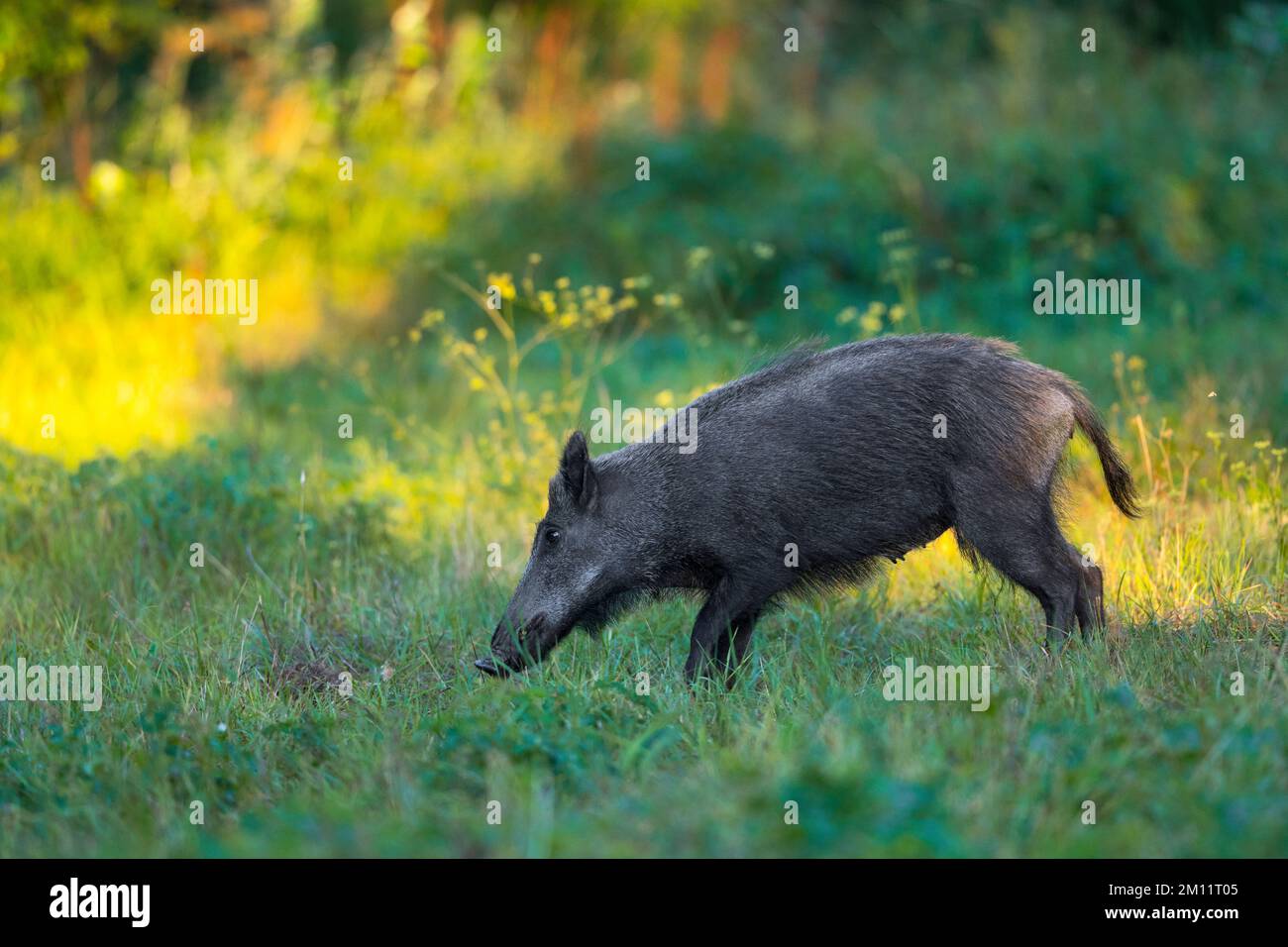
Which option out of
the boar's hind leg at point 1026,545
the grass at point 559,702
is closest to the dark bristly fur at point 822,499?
the boar's hind leg at point 1026,545

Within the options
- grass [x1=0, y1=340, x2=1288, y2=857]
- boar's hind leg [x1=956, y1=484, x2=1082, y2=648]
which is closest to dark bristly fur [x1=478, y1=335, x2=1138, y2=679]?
boar's hind leg [x1=956, y1=484, x2=1082, y2=648]

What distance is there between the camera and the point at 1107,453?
5414 mm

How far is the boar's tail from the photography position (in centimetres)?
531

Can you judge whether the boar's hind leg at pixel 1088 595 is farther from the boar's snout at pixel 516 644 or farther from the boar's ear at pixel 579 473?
the boar's snout at pixel 516 644

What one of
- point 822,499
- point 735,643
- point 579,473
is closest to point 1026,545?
point 822,499

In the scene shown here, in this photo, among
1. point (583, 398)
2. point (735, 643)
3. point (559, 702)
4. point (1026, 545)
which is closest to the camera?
point (559, 702)

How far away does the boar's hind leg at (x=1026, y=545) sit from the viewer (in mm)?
5066

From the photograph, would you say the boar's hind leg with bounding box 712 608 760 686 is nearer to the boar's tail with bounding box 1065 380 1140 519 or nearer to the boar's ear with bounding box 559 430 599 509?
the boar's ear with bounding box 559 430 599 509

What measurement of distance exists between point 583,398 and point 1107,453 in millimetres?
3002

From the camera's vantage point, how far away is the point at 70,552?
6.44m

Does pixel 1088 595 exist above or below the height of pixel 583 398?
below

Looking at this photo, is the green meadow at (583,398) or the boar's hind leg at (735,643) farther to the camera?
the boar's hind leg at (735,643)

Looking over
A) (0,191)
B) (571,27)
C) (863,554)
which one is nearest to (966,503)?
(863,554)

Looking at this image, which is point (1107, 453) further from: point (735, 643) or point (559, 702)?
point (559, 702)
